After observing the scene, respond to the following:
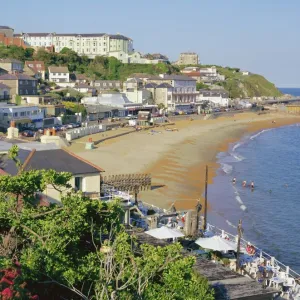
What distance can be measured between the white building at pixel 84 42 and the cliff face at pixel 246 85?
27.1 metres

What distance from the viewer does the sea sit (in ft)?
88.0

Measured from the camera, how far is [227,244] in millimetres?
18984

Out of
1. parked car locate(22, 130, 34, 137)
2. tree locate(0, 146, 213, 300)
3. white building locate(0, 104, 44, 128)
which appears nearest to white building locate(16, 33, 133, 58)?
white building locate(0, 104, 44, 128)

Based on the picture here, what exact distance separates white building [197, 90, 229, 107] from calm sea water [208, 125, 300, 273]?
150ft

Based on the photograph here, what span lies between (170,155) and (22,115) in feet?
56.6

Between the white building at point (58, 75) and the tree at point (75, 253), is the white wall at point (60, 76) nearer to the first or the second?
the white building at point (58, 75)

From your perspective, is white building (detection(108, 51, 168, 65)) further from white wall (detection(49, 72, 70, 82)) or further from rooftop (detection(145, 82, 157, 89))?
rooftop (detection(145, 82, 157, 89))

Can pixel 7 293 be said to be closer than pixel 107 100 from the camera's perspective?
Yes

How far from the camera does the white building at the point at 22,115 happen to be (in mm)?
56938

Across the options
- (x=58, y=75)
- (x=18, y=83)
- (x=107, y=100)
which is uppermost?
(x=58, y=75)

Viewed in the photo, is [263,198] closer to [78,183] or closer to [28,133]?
[78,183]

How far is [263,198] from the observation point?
3669 centimetres

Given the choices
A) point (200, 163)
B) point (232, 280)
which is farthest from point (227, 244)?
point (200, 163)

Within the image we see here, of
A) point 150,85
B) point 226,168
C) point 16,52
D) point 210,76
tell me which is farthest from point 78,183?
point 210,76
